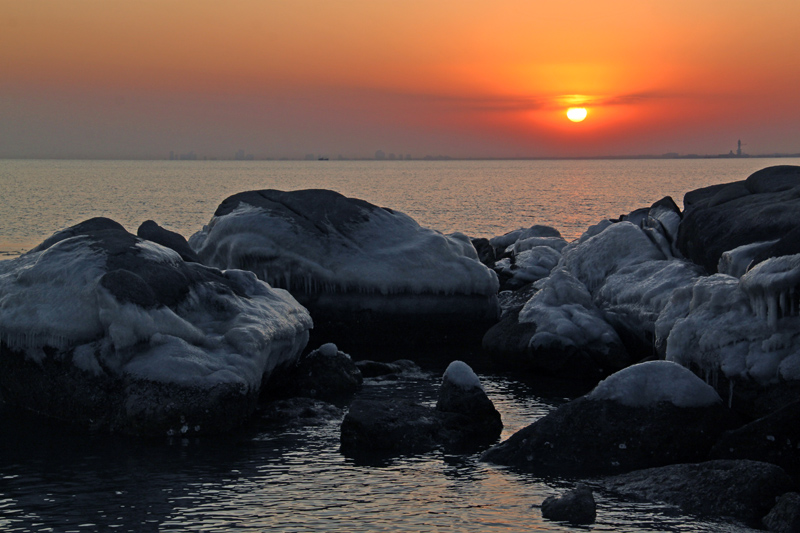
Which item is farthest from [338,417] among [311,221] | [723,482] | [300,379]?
[311,221]

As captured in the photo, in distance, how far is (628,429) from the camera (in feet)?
36.8

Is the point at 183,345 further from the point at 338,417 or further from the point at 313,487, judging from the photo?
the point at 313,487

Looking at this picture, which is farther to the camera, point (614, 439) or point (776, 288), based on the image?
point (776, 288)

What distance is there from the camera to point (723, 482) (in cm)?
976

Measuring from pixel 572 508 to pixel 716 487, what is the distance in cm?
182

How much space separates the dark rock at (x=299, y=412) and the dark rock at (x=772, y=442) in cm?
609

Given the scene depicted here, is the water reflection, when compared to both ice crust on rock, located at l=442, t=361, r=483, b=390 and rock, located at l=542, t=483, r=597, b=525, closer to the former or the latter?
rock, located at l=542, t=483, r=597, b=525

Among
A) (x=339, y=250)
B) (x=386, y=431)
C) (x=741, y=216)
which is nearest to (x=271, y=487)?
(x=386, y=431)

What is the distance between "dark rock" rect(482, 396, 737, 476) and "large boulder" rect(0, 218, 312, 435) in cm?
Result: 455

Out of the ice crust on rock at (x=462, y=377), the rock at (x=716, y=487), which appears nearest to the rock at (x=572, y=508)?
the rock at (x=716, y=487)

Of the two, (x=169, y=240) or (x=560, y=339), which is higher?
(x=169, y=240)

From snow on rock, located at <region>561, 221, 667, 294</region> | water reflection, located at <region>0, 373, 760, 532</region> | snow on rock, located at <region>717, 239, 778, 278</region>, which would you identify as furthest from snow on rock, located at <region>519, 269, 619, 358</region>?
water reflection, located at <region>0, 373, 760, 532</region>

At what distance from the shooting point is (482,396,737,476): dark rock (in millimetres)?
11062

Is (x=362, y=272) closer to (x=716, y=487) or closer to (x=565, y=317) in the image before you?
(x=565, y=317)
